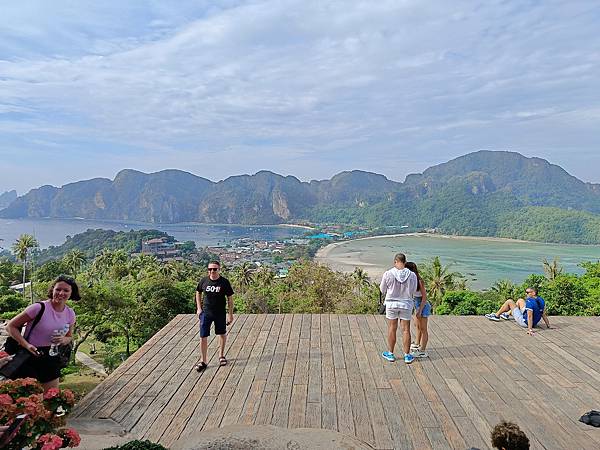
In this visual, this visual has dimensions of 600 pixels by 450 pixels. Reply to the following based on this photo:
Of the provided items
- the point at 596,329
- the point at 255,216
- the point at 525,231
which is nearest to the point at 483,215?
the point at 525,231

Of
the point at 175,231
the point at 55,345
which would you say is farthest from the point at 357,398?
the point at 175,231

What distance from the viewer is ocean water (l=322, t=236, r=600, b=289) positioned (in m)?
66.5

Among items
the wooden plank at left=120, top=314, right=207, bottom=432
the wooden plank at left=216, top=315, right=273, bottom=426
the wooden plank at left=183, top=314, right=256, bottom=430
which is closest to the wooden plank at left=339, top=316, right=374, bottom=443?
the wooden plank at left=216, top=315, right=273, bottom=426

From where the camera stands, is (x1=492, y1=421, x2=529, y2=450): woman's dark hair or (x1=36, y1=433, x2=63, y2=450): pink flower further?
(x1=492, y1=421, x2=529, y2=450): woman's dark hair

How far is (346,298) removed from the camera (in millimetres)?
22906

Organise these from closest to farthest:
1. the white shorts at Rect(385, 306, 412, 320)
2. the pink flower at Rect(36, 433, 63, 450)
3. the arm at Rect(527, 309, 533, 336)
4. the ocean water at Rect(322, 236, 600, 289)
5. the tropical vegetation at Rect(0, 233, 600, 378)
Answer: the pink flower at Rect(36, 433, 63, 450) → the white shorts at Rect(385, 306, 412, 320) → the arm at Rect(527, 309, 533, 336) → the tropical vegetation at Rect(0, 233, 600, 378) → the ocean water at Rect(322, 236, 600, 289)

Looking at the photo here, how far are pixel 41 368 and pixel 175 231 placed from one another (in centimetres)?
15902

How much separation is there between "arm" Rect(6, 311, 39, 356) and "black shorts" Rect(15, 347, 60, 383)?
7 centimetres

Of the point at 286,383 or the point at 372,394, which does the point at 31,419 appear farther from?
the point at 372,394

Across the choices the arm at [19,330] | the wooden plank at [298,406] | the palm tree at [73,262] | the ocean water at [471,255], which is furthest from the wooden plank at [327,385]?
the ocean water at [471,255]

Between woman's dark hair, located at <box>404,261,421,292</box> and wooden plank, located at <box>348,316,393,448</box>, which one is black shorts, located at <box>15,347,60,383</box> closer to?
wooden plank, located at <box>348,316,393,448</box>

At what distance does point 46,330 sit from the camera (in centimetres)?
305

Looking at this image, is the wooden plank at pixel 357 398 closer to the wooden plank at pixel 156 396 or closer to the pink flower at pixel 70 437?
the wooden plank at pixel 156 396

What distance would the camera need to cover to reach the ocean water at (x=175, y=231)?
131 metres
